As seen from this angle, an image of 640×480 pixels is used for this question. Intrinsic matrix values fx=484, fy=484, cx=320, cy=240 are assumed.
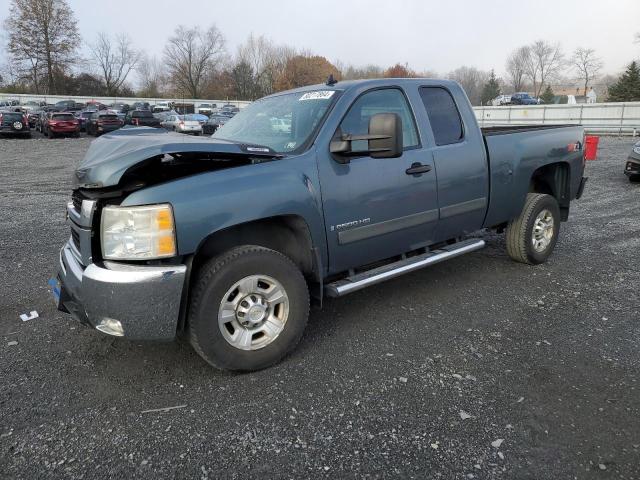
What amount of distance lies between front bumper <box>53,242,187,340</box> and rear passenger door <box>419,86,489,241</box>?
2400 mm

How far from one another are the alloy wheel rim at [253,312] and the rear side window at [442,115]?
202 centimetres

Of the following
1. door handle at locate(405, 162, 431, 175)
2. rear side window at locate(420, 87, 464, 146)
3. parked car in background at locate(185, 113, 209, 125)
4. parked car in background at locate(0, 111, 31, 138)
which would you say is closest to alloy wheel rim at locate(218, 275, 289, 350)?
door handle at locate(405, 162, 431, 175)

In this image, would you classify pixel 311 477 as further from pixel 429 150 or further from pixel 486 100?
pixel 486 100

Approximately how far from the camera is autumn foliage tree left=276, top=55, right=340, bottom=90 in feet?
224

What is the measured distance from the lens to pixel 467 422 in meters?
2.73

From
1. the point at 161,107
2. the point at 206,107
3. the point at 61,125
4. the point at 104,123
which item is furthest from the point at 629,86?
the point at 161,107

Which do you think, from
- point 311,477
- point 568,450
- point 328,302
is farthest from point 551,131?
point 311,477

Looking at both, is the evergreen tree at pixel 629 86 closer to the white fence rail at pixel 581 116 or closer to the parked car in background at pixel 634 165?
the white fence rail at pixel 581 116

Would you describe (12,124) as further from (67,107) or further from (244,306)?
(244,306)

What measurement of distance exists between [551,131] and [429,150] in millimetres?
2100

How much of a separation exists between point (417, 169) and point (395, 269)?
0.83 meters

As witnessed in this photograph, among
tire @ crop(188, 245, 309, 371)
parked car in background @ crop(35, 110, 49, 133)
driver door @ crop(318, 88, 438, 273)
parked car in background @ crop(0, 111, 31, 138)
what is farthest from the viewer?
parked car in background @ crop(35, 110, 49, 133)

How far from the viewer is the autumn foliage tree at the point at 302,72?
6825 cm

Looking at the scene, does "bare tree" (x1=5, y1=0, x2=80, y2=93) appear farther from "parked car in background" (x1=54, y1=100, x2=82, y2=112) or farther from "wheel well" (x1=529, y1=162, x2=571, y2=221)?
"wheel well" (x1=529, y1=162, x2=571, y2=221)
